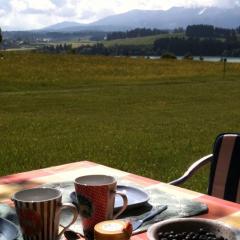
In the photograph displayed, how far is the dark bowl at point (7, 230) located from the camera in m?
1.91

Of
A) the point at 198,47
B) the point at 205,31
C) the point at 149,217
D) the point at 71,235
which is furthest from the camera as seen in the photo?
the point at 205,31

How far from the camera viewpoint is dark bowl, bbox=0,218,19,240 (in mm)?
1909

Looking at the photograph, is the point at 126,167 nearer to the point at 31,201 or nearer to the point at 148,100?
the point at 31,201

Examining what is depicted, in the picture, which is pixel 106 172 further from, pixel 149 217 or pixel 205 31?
pixel 205 31

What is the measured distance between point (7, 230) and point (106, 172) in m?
1.15

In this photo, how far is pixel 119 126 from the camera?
12242 mm

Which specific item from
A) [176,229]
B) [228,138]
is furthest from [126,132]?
[176,229]

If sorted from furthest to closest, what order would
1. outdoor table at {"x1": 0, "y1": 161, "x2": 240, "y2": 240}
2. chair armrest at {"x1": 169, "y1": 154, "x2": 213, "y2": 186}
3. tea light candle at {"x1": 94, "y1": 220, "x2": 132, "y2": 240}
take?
chair armrest at {"x1": 169, "y1": 154, "x2": 213, "y2": 186} < outdoor table at {"x1": 0, "y1": 161, "x2": 240, "y2": 240} < tea light candle at {"x1": 94, "y1": 220, "x2": 132, "y2": 240}

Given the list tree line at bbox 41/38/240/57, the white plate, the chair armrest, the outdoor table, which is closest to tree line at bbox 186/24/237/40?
tree line at bbox 41/38/240/57

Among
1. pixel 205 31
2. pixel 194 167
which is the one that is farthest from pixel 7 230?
pixel 205 31

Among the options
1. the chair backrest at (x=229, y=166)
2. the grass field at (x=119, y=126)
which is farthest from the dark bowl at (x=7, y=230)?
the grass field at (x=119, y=126)

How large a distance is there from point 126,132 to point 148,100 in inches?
304

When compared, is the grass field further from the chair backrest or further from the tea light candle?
the tea light candle

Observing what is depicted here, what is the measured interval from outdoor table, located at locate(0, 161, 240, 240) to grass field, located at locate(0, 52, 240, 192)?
3.88 meters
